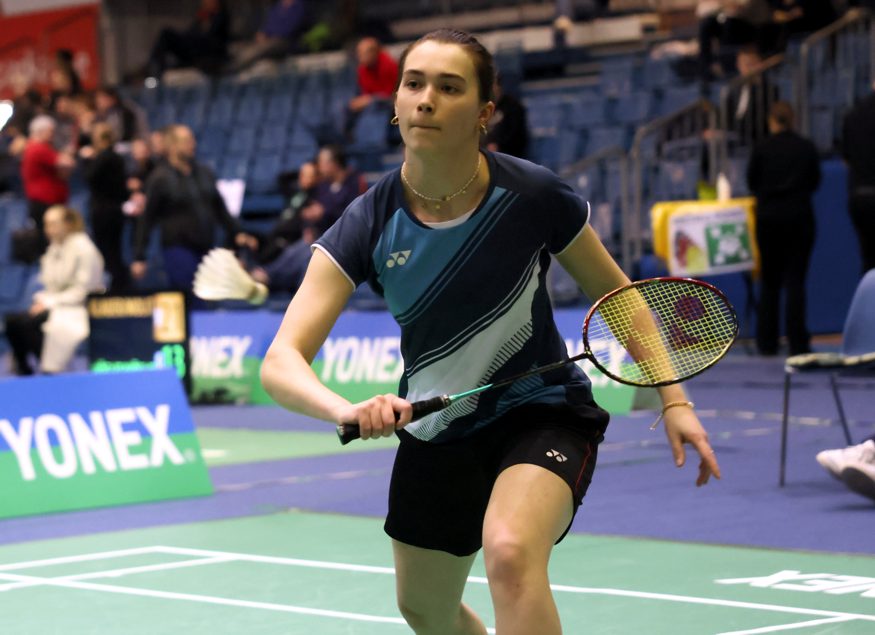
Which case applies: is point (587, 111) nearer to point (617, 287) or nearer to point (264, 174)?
point (264, 174)

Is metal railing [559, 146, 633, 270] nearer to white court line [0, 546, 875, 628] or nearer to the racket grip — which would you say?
white court line [0, 546, 875, 628]

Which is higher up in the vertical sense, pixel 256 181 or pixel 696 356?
pixel 696 356

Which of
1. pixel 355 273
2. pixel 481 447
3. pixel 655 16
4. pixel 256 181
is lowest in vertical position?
pixel 256 181

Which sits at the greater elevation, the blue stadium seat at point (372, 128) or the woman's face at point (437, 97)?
the woman's face at point (437, 97)

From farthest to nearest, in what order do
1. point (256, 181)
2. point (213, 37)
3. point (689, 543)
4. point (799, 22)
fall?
point (213, 37)
point (256, 181)
point (799, 22)
point (689, 543)

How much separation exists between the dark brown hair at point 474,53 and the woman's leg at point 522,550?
0.88m

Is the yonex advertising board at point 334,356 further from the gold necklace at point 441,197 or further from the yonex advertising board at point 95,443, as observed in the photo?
the gold necklace at point 441,197

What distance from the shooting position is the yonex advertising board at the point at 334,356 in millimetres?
11648

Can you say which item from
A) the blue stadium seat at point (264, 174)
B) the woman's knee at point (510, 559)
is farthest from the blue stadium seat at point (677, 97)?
the woman's knee at point (510, 559)

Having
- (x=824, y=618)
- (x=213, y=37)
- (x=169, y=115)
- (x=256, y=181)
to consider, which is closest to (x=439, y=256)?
(x=824, y=618)

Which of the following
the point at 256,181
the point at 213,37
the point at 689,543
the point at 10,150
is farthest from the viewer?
the point at 213,37

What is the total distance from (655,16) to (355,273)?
1887cm

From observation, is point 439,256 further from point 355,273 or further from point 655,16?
point 655,16

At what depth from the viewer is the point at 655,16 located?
72.4 feet
